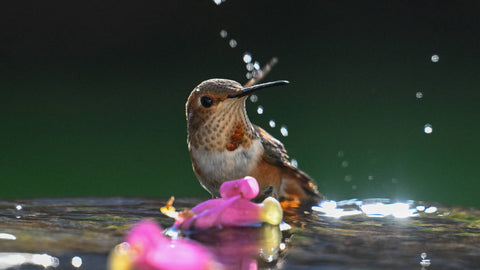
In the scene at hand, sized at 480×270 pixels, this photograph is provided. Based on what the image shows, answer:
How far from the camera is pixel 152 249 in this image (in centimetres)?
142

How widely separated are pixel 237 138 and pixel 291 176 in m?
0.57

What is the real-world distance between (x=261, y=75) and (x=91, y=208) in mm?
1165

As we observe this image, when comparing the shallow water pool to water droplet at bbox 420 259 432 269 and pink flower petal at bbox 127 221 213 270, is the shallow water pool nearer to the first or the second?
water droplet at bbox 420 259 432 269

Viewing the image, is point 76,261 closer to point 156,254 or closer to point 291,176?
point 156,254

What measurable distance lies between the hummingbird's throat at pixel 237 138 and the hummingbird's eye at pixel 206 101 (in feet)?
0.56

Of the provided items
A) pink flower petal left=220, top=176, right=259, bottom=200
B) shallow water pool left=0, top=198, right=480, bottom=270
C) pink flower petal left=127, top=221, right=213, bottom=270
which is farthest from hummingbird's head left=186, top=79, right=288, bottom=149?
pink flower petal left=127, top=221, right=213, bottom=270

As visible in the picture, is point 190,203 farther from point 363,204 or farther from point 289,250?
point 289,250

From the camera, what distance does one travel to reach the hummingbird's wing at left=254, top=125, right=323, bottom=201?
12.0 feet

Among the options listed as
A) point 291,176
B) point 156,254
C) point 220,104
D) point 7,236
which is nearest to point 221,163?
point 220,104

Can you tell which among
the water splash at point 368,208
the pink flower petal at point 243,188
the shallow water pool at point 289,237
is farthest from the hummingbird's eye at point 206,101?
the pink flower petal at point 243,188

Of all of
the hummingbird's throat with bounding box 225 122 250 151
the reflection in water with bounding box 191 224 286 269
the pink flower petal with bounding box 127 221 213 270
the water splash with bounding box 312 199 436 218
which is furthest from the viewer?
the hummingbird's throat with bounding box 225 122 250 151

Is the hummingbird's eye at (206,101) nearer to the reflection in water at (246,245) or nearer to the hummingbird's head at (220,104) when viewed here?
the hummingbird's head at (220,104)

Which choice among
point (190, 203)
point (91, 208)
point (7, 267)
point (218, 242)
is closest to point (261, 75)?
point (190, 203)

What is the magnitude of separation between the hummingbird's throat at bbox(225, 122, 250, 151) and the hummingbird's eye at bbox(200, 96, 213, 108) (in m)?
0.17
